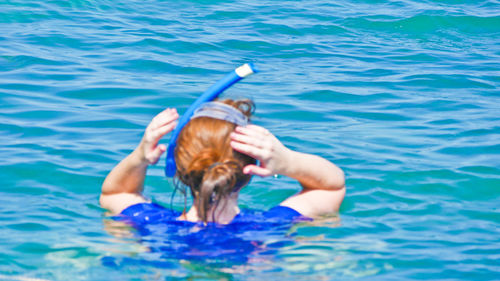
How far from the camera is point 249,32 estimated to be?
38.6 feet

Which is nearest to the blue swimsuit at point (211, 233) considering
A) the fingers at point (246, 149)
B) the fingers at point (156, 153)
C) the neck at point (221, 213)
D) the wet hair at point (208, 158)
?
the neck at point (221, 213)

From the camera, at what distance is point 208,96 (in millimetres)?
4066

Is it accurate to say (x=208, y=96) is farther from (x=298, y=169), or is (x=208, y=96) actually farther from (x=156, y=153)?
(x=298, y=169)

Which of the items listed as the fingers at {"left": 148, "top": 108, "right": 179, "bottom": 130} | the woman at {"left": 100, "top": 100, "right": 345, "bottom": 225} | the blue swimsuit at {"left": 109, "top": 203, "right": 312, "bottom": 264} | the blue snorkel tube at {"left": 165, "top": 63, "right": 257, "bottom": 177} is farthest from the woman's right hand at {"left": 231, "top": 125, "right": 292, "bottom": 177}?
the blue swimsuit at {"left": 109, "top": 203, "right": 312, "bottom": 264}

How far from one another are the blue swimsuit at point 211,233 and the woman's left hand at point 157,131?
0.44 meters

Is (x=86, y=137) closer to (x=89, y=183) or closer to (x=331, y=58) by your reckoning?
(x=89, y=183)

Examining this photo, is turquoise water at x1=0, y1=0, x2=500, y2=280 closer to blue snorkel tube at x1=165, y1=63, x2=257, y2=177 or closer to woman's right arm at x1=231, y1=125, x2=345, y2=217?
woman's right arm at x1=231, y1=125, x2=345, y2=217

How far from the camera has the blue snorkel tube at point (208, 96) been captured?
3893 mm

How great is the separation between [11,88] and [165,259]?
15.9 feet

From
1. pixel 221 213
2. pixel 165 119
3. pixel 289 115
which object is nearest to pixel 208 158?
pixel 165 119

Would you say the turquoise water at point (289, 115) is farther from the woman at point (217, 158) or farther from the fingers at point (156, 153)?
the fingers at point (156, 153)

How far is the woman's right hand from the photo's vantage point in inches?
153

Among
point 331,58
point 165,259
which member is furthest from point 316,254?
point 331,58

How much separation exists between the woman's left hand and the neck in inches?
15.1
